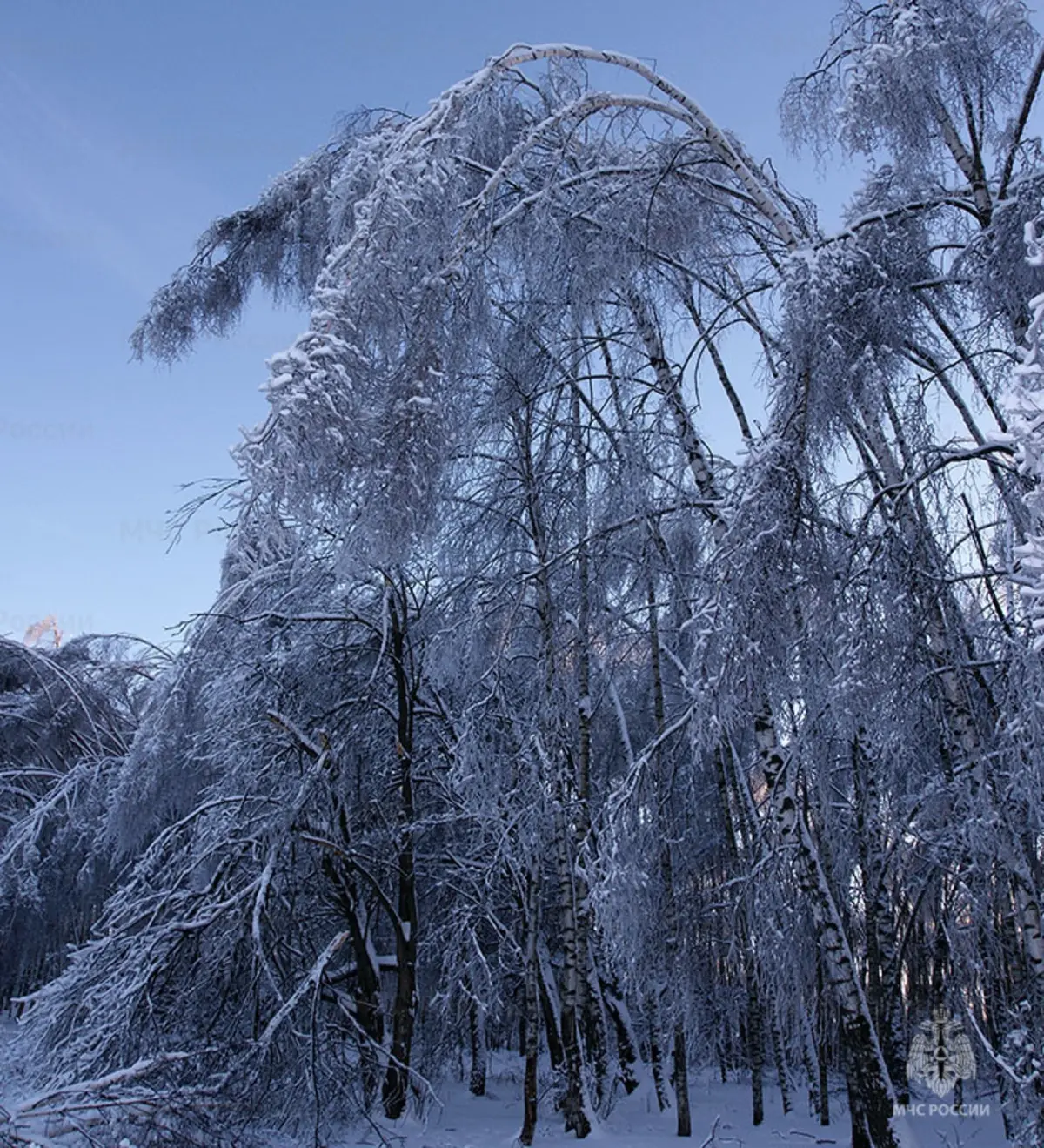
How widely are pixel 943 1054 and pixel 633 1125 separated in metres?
4.23

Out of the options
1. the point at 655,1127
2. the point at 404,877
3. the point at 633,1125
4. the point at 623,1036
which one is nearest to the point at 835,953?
the point at 404,877

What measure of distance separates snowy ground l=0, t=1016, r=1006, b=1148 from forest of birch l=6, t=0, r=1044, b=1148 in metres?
0.30

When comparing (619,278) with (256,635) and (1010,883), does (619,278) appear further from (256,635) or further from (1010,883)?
(256,635)

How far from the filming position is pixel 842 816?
32.0 ft

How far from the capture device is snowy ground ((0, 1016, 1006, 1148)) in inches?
264

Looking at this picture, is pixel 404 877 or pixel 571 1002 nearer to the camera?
pixel 571 1002

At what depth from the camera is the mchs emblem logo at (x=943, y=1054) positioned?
6.79 m

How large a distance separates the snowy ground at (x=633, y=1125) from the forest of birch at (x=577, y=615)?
299mm

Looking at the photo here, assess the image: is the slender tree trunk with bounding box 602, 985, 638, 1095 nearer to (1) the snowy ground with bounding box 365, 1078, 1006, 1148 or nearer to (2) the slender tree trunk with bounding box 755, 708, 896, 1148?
(1) the snowy ground with bounding box 365, 1078, 1006, 1148

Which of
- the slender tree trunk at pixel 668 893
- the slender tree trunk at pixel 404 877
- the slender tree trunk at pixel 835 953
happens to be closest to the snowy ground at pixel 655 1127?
the slender tree trunk at pixel 835 953

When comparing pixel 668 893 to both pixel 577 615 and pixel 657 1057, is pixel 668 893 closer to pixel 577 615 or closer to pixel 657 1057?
pixel 577 615

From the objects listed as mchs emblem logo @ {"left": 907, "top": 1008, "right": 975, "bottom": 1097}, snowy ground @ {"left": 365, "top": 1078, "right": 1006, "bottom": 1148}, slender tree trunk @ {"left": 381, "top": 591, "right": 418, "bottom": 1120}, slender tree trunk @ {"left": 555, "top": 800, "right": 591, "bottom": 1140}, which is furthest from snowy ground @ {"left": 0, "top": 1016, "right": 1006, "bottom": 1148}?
slender tree trunk @ {"left": 381, "top": 591, "right": 418, "bottom": 1120}

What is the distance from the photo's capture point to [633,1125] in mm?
9820

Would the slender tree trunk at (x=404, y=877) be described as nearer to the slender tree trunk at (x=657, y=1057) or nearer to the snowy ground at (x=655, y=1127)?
the snowy ground at (x=655, y=1127)
